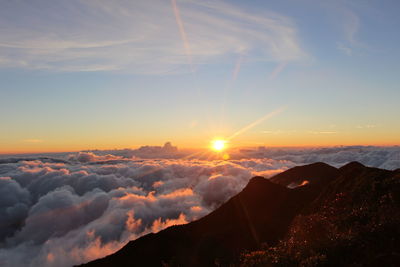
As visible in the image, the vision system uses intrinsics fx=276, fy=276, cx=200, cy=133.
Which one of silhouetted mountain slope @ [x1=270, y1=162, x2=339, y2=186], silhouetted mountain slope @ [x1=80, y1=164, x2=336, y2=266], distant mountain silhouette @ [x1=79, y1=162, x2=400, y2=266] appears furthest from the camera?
silhouetted mountain slope @ [x1=270, y1=162, x2=339, y2=186]

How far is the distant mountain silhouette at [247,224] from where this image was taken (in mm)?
42656

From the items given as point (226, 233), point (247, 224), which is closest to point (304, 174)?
point (247, 224)

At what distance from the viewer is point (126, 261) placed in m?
53.3

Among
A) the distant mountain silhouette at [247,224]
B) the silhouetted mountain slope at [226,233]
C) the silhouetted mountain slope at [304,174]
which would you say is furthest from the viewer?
the silhouetted mountain slope at [304,174]

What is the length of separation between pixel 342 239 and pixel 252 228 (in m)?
43.5

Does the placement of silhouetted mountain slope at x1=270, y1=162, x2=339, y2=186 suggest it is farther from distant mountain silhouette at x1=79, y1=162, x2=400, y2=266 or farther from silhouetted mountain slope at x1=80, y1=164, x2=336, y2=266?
silhouetted mountain slope at x1=80, y1=164, x2=336, y2=266

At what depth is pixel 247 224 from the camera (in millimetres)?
60438

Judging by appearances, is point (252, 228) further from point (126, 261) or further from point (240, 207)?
point (126, 261)

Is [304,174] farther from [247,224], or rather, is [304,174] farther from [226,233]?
[226,233]

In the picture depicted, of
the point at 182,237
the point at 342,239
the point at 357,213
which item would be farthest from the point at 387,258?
the point at 182,237

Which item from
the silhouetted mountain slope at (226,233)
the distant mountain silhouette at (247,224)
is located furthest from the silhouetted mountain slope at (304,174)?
the silhouetted mountain slope at (226,233)

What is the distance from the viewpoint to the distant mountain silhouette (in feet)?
140

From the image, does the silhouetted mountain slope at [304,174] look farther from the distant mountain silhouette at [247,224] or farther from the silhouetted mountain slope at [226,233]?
the silhouetted mountain slope at [226,233]

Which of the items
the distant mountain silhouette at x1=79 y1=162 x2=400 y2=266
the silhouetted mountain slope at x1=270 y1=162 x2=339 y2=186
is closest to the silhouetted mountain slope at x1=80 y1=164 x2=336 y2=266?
the distant mountain silhouette at x1=79 y1=162 x2=400 y2=266
